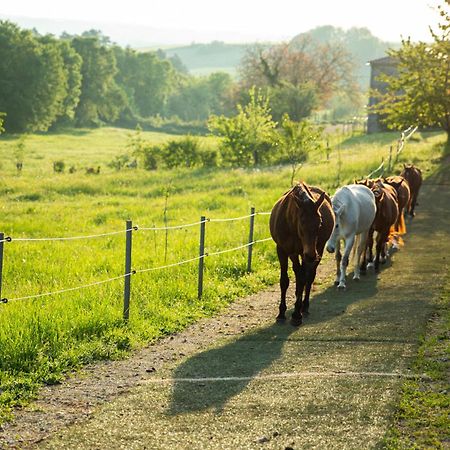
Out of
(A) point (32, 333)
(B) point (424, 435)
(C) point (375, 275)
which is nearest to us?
(B) point (424, 435)

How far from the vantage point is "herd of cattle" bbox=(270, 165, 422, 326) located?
10.4 metres

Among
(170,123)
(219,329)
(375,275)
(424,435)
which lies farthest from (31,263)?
(170,123)

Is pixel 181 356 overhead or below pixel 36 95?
below

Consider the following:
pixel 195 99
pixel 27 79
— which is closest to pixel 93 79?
pixel 27 79

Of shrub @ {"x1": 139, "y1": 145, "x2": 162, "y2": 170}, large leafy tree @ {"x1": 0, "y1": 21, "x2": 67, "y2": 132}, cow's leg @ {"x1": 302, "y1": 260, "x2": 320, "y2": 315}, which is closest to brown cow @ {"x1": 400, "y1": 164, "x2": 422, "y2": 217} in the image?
cow's leg @ {"x1": 302, "y1": 260, "x2": 320, "y2": 315}

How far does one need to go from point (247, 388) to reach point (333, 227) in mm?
4445

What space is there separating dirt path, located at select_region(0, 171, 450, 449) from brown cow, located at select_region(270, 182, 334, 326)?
516 mm

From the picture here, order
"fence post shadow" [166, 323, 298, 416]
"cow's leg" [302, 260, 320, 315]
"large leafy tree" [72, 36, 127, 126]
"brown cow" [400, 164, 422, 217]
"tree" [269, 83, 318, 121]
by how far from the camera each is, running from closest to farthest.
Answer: "fence post shadow" [166, 323, 298, 416]
"cow's leg" [302, 260, 320, 315]
"brown cow" [400, 164, 422, 217]
"tree" [269, 83, 318, 121]
"large leafy tree" [72, 36, 127, 126]

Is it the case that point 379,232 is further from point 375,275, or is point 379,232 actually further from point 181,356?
point 181,356

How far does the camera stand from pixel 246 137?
1951 inches

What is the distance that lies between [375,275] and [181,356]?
21.1 ft

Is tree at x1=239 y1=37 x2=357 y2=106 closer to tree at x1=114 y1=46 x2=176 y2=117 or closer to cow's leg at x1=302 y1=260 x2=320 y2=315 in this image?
tree at x1=114 y1=46 x2=176 y2=117

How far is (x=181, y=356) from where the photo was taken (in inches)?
376

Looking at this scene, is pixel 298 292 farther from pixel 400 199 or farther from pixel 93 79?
pixel 93 79
